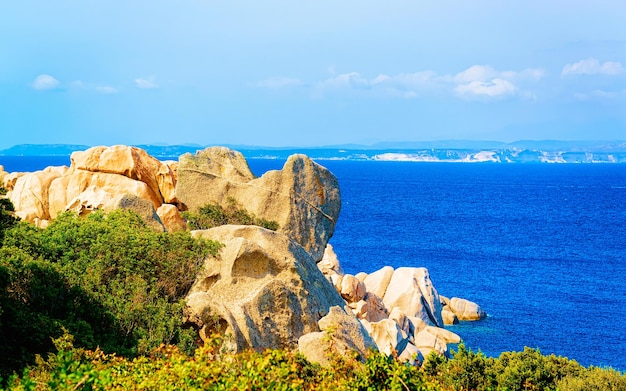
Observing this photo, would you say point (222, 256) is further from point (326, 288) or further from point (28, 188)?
point (28, 188)

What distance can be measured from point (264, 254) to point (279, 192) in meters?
11.8

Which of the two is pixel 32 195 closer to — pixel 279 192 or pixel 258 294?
pixel 279 192

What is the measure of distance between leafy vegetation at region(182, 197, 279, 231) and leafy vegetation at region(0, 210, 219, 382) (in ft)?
22.8

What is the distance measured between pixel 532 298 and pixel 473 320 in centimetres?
872

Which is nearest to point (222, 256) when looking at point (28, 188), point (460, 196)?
point (28, 188)

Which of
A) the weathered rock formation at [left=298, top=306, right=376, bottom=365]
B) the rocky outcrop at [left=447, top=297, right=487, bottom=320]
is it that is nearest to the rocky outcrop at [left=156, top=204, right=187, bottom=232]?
the weathered rock formation at [left=298, top=306, right=376, bottom=365]

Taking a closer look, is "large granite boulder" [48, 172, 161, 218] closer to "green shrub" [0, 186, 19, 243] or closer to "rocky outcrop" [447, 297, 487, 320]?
"green shrub" [0, 186, 19, 243]

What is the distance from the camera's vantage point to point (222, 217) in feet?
118

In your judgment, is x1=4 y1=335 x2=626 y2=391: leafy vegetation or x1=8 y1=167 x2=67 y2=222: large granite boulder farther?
x1=8 y1=167 x2=67 y2=222: large granite boulder

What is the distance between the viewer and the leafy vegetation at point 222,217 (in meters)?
35.3

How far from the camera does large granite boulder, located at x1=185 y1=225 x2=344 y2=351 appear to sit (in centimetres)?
2244

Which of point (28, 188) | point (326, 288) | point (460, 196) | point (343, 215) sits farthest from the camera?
point (460, 196)

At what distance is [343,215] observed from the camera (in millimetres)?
118875

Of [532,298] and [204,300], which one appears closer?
[204,300]
